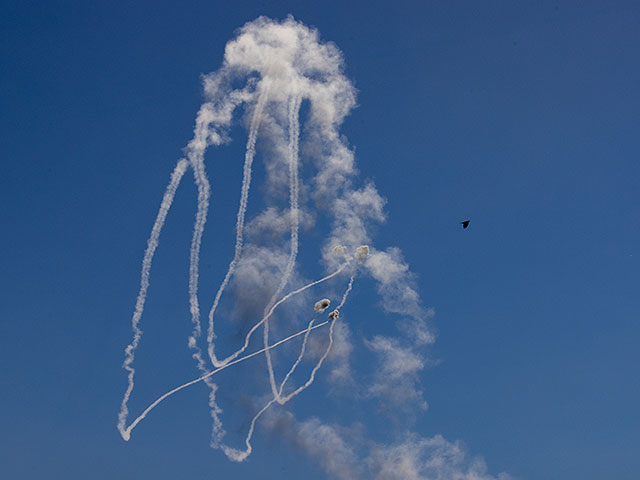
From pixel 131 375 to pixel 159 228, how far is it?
73.6 feet

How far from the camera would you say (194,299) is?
107188 millimetres

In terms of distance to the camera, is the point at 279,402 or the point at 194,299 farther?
the point at 279,402

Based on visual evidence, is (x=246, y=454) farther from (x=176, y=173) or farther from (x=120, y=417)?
(x=176, y=173)

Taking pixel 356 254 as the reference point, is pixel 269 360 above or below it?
below

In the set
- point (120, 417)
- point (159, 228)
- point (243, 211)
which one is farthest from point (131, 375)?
point (243, 211)

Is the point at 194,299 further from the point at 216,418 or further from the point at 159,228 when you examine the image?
the point at 216,418

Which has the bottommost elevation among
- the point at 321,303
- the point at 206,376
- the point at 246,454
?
the point at 246,454

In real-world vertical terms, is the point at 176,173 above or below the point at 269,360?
above

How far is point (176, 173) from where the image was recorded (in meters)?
103

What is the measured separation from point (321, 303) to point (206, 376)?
813 inches

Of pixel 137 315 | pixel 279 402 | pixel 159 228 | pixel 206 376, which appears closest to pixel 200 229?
pixel 159 228

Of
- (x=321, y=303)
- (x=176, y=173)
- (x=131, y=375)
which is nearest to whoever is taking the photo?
(x=176, y=173)

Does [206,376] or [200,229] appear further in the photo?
[206,376]

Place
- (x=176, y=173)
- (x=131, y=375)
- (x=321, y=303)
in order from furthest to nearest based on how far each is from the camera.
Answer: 1. (x=321, y=303)
2. (x=131, y=375)
3. (x=176, y=173)
